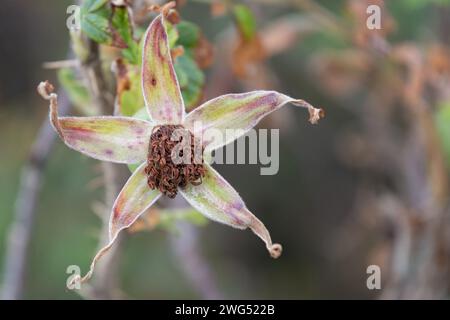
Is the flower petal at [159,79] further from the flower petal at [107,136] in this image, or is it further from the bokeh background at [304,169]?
the bokeh background at [304,169]

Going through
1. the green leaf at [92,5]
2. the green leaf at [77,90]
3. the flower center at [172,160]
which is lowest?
the flower center at [172,160]

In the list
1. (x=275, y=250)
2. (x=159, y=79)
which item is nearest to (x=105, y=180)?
(x=159, y=79)

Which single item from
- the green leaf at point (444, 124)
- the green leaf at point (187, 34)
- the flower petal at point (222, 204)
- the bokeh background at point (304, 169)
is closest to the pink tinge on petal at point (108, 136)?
the flower petal at point (222, 204)

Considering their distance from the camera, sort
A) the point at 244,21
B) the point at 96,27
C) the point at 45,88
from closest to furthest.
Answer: the point at 45,88 → the point at 96,27 → the point at 244,21

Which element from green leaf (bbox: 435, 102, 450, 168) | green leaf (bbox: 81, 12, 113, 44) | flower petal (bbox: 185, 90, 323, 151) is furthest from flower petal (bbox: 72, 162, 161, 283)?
green leaf (bbox: 435, 102, 450, 168)

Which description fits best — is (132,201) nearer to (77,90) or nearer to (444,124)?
(77,90)

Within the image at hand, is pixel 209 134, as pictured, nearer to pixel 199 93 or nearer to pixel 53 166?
pixel 199 93
